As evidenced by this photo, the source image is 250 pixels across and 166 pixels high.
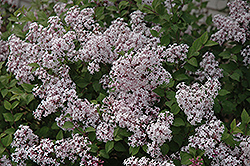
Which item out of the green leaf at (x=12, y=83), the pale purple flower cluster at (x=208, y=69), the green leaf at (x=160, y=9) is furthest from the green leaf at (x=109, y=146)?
the green leaf at (x=160, y=9)

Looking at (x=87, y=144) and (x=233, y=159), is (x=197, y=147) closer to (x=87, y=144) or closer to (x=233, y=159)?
(x=233, y=159)

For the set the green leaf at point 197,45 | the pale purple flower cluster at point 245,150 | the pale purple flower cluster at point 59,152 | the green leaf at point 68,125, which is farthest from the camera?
the green leaf at point 197,45

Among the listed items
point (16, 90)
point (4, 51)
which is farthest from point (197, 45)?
point (4, 51)

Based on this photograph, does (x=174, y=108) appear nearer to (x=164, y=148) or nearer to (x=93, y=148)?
(x=164, y=148)

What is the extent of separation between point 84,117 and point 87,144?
0.23 meters

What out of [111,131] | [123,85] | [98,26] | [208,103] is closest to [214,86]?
[208,103]

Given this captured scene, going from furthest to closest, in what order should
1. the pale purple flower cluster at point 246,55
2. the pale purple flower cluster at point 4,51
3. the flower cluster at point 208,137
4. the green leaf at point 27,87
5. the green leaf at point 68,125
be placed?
1. the pale purple flower cluster at point 4,51
2. the pale purple flower cluster at point 246,55
3. the green leaf at point 27,87
4. the green leaf at point 68,125
5. the flower cluster at point 208,137

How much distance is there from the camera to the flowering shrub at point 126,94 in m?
2.28

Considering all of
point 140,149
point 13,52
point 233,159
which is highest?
point 13,52

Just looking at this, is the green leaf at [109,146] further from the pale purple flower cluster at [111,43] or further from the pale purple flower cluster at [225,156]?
the pale purple flower cluster at [225,156]

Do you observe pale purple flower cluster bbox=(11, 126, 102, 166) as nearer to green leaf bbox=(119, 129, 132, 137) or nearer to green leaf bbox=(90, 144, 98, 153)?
green leaf bbox=(90, 144, 98, 153)

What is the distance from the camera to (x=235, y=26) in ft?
9.53

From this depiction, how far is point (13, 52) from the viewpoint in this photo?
2984 millimetres

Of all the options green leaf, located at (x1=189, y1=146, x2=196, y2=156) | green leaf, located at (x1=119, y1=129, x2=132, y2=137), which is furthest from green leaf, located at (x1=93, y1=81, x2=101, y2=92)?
green leaf, located at (x1=189, y1=146, x2=196, y2=156)
